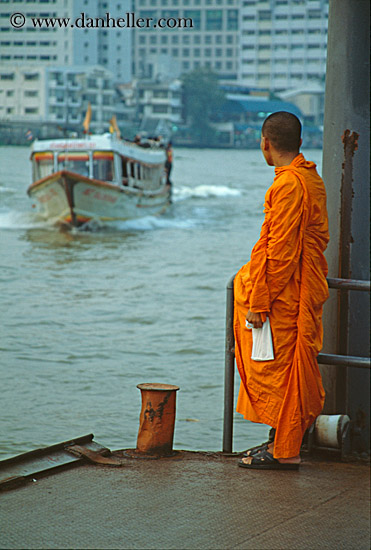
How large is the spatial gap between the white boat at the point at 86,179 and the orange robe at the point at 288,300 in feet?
55.9

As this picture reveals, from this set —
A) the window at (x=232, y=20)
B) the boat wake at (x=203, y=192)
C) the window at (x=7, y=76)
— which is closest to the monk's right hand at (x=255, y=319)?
the boat wake at (x=203, y=192)

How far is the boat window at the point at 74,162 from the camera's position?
20.8 m

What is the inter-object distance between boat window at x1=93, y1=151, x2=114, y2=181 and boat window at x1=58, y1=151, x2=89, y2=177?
21 centimetres

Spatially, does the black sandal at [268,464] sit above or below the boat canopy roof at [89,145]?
below

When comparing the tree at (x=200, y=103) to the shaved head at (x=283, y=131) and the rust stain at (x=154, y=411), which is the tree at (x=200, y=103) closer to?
the rust stain at (x=154, y=411)

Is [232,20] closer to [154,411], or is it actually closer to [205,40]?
[205,40]

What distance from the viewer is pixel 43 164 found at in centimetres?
2134

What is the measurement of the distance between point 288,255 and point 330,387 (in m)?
0.84

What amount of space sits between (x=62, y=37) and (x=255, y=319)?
146 ft

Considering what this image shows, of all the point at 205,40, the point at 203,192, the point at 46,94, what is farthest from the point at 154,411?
the point at 205,40

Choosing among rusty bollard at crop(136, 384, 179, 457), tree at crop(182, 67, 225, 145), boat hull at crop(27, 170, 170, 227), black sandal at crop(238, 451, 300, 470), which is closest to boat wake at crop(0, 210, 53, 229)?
boat hull at crop(27, 170, 170, 227)

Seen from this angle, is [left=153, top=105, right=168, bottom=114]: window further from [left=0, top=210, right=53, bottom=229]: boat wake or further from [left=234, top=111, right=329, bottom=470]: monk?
[left=234, top=111, right=329, bottom=470]: monk

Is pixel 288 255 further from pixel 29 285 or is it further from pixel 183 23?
pixel 29 285

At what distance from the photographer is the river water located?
603cm
